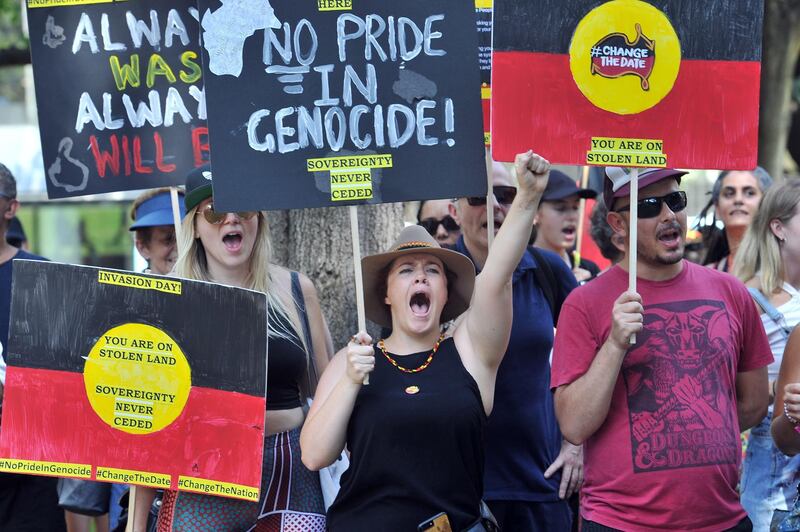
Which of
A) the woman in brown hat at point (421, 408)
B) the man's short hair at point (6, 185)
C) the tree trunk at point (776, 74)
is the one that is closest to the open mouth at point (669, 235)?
the woman in brown hat at point (421, 408)

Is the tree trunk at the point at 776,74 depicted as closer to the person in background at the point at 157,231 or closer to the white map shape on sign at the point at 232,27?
the person in background at the point at 157,231

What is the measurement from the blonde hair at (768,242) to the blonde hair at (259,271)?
2.06m

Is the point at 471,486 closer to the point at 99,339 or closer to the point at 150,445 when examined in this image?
the point at 150,445

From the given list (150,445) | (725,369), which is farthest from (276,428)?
(725,369)

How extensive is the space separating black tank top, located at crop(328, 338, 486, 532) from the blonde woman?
327mm

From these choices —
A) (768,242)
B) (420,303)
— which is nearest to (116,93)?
(420,303)

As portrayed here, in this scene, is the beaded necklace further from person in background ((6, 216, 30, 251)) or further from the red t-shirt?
person in background ((6, 216, 30, 251))

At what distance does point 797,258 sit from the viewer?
522 cm

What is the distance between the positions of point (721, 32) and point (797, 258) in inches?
51.2

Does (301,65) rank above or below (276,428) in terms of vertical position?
above

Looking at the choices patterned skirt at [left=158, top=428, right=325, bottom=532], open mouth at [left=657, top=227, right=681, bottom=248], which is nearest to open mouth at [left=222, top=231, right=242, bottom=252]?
patterned skirt at [left=158, top=428, right=325, bottom=532]

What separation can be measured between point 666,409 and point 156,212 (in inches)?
119

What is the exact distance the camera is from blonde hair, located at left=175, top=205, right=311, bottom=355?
15.2 feet

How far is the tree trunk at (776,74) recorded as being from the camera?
11.4 m
